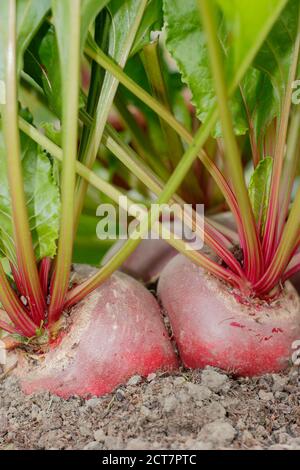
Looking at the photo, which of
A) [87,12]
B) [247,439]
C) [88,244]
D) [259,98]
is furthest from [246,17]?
[88,244]

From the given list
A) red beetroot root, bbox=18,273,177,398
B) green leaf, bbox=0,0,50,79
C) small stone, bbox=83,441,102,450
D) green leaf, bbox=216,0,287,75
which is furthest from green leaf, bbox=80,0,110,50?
small stone, bbox=83,441,102,450

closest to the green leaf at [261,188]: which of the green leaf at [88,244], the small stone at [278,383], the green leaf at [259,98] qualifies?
the green leaf at [259,98]

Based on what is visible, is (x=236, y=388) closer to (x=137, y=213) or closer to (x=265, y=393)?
(x=265, y=393)

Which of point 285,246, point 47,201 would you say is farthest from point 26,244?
point 285,246

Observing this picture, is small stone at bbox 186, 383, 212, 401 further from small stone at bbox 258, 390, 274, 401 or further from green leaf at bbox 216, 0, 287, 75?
green leaf at bbox 216, 0, 287, 75

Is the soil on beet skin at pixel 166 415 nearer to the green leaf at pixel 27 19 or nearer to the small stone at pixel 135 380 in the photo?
the small stone at pixel 135 380
